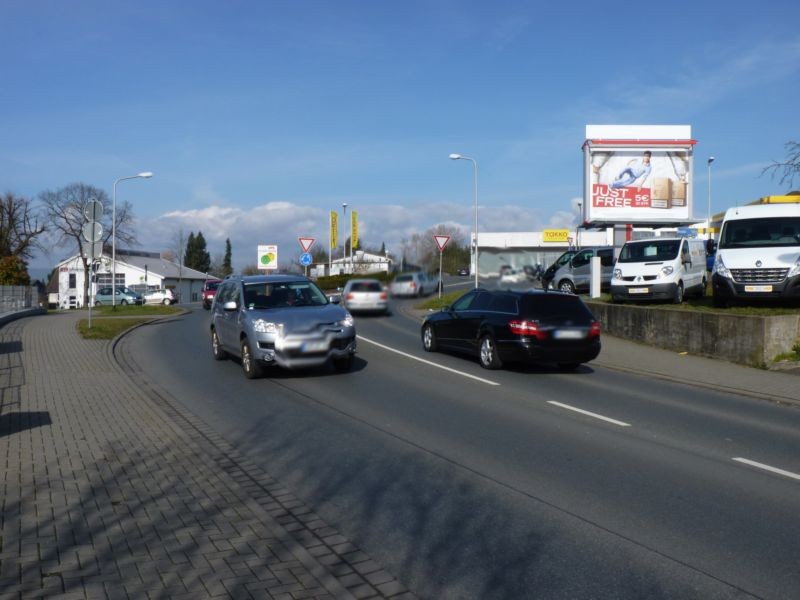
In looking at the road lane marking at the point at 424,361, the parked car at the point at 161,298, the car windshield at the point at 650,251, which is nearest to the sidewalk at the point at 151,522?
the road lane marking at the point at 424,361

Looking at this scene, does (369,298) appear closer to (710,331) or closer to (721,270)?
(721,270)

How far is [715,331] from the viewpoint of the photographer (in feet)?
57.0

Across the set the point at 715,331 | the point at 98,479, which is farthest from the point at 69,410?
the point at 715,331

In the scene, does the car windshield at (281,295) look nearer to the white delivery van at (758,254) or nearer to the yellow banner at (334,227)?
the white delivery van at (758,254)

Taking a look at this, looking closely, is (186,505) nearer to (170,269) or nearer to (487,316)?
(487,316)

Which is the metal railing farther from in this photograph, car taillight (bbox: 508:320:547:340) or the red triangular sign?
car taillight (bbox: 508:320:547:340)

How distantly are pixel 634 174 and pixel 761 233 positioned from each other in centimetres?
2027

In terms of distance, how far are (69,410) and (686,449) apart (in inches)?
294

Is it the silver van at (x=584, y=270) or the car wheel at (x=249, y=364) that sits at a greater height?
the silver van at (x=584, y=270)

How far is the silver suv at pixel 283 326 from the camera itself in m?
13.2

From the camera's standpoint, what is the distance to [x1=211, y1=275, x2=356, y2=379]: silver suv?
1324cm

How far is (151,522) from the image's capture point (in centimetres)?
566

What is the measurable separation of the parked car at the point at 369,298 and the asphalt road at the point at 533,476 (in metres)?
11.1

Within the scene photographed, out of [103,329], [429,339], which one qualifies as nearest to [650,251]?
[429,339]
